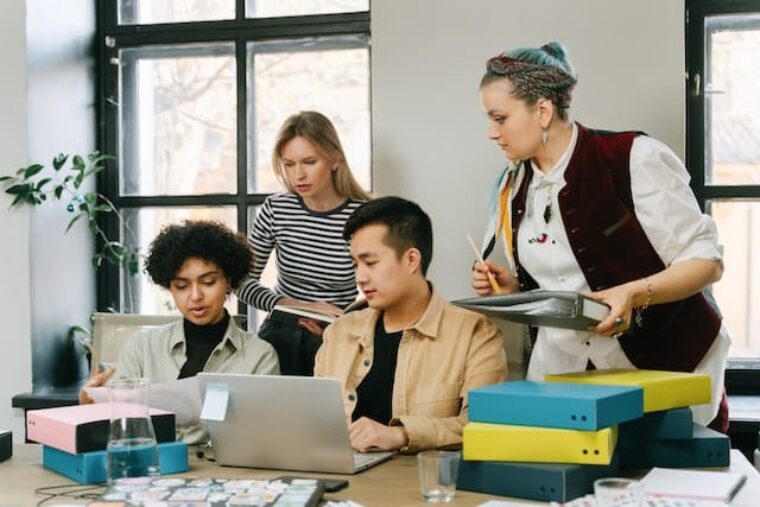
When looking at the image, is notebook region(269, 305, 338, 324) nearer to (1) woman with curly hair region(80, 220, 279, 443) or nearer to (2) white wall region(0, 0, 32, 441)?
(1) woman with curly hair region(80, 220, 279, 443)

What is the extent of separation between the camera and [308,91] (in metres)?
3.54

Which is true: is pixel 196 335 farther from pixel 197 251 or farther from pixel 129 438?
pixel 129 438

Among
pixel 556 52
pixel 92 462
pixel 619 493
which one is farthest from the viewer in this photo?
pixel 556 52

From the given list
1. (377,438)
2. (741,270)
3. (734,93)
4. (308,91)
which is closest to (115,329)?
(308,91)

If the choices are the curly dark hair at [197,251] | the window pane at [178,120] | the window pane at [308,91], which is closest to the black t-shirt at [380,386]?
the curly dark hair at [197,251]

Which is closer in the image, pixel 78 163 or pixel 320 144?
A: pixel 320 144

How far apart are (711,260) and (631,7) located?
1069 millimetres

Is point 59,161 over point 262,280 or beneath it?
over

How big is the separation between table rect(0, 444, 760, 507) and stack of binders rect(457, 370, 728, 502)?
45 mm

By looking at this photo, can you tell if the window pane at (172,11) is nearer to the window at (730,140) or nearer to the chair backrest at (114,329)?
the chair backrest at (114,329)

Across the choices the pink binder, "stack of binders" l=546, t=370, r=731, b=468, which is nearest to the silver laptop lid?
the pink binder

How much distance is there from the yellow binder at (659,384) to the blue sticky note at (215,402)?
62 cm

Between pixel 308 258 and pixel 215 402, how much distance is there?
1065 mm

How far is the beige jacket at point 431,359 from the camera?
2215 millimetres
